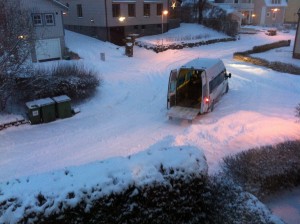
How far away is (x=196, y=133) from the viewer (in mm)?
12953

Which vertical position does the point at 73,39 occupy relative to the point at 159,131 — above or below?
above

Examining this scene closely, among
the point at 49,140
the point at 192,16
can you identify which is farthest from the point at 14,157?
the point at 192,16

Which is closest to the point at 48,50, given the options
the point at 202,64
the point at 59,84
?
the point at 59,84

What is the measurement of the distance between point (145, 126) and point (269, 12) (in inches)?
1951

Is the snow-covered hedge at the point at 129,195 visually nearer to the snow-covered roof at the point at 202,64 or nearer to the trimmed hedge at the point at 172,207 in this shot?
the trimmed hedge at the point at 172,207

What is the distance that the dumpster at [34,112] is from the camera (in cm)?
1491

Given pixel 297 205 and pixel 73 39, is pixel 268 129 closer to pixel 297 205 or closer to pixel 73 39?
pixel 297 205

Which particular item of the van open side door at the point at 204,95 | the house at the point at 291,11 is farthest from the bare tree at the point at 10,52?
the house at the point at 291,11

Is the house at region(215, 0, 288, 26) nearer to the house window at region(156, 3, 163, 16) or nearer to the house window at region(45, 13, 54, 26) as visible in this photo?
the house window at region(156, 3, 163, 16)

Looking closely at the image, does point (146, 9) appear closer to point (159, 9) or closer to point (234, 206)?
point (159, 9)

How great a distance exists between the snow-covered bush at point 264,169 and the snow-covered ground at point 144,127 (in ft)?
2.40

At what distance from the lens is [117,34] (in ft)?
113

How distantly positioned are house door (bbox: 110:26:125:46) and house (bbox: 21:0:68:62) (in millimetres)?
8056

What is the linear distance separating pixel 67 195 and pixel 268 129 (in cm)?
976
